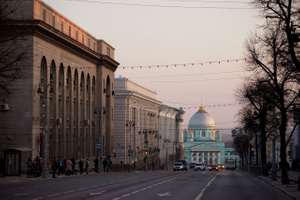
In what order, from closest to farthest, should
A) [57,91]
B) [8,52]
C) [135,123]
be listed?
[8,52]
[57,91]
[135,123]

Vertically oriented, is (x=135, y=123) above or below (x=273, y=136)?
above

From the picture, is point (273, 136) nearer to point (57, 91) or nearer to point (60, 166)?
point (60, 166)

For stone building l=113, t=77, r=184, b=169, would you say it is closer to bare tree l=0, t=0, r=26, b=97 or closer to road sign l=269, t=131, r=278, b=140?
road sign l=269, t=131, r=278, b=140

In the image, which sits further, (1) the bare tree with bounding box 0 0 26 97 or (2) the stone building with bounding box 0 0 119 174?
(2) the stone building with bounding box 0 0 119 174

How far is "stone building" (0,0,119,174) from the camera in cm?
5234

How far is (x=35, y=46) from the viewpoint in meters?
53.0

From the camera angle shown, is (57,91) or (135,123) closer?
(57,91)

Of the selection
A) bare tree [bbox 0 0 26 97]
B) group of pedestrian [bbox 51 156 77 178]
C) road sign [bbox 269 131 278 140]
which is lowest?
group of pedestrian [bbox 51 156 77 178]

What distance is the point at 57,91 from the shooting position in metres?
61.2

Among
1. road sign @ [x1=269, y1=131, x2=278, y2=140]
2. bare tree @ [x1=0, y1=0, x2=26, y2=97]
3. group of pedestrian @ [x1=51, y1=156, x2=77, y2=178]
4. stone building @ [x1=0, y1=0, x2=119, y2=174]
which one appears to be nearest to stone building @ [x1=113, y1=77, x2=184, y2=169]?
stone building @ [x1=0, y1=0, x2=119, y2=174]

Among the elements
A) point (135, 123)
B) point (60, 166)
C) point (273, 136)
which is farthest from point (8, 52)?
point (135, 123)

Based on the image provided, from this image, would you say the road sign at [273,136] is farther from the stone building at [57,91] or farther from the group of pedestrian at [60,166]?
the stone building at [57,91]

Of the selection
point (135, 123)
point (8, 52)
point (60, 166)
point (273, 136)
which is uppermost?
point (135, 123)

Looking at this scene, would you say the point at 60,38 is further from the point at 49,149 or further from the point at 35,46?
the point at 49,149
